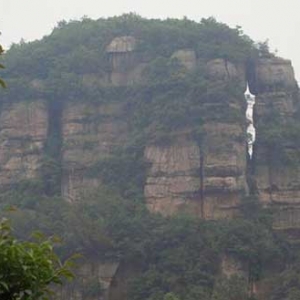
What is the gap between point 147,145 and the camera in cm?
3180

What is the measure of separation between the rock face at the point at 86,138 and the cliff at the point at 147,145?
48 millimetres

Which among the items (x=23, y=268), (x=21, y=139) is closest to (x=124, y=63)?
(x=21, y=139)

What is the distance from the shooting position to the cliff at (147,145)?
28.8m

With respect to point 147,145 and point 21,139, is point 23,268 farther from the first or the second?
point 21,139

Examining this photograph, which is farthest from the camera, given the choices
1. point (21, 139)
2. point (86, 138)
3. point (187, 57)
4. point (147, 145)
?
point (187, 57)

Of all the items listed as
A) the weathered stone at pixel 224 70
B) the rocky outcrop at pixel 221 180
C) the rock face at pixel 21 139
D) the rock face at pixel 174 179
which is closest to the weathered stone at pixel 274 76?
the weathered stone at pixel 224 70

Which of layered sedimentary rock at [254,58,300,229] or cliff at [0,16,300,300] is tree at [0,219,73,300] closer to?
cliff at [0,16,300,300]

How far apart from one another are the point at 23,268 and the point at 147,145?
86.9 ft

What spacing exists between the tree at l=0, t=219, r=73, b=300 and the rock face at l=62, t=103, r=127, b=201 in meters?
26.8

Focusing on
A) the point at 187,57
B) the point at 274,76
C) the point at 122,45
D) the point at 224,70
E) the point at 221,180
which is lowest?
the point at 221,180

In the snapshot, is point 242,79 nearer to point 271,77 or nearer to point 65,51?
point 271,77

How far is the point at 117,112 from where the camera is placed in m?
33.6

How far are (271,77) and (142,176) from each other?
20.1 feet

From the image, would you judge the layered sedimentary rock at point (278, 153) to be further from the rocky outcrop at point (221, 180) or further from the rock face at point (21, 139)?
the rock face at point (21, 139)
